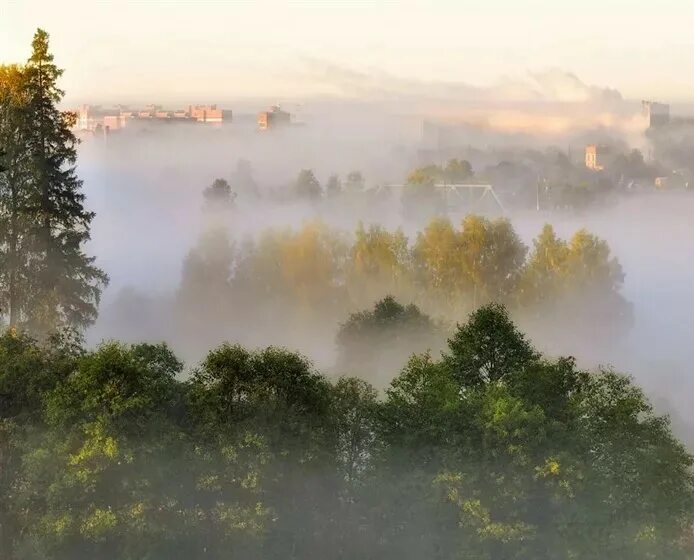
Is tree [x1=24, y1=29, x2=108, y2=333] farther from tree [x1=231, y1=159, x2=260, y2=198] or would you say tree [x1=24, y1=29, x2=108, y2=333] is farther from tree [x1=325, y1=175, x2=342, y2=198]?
tree [x1=325, y1=175, x2=342, y2=198]

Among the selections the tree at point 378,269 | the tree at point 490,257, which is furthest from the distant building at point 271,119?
the tree at point 490,257

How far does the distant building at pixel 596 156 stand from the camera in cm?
2489

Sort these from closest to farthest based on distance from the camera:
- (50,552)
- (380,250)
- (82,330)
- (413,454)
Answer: (50,552) → (413,454) → (82,330) → (380,250)

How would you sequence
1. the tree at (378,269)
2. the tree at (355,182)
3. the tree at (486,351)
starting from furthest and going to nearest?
the tree at (355,182), the tree at (378,269), the tree at (486,351)

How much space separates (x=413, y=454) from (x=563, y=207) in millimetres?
13574

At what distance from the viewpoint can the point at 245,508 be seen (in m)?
12.9

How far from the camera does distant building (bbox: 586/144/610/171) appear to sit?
2489 centimetres

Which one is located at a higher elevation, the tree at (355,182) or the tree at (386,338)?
the tree at (355,182)

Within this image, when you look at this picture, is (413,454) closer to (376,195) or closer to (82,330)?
(82,330)

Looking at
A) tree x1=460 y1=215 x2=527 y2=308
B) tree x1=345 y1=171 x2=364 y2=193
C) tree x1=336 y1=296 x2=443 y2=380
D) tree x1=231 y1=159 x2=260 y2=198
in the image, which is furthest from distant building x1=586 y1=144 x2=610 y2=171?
tree x1=231 y1=159 x2=260 y2=198

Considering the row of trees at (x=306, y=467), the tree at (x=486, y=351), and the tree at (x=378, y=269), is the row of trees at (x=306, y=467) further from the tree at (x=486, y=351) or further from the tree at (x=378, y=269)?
the tree at (x=378, y=269)

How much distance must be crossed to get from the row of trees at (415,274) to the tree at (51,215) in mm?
4677

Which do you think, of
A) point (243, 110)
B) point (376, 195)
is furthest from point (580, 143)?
point (243, 110)

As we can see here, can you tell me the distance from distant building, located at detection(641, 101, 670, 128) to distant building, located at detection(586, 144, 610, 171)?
1.80m
